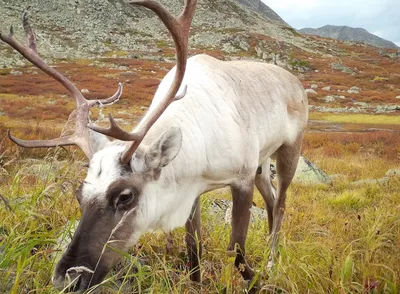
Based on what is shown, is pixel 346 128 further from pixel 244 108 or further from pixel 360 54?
pixel 360 54

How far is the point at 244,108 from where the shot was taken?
12.5ft

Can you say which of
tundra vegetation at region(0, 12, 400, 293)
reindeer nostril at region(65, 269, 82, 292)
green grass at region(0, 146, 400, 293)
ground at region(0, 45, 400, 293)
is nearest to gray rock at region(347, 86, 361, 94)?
tundra vegetation at region(0, 12, 400, 293)

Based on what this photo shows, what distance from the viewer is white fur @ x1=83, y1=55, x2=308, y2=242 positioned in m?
2.83

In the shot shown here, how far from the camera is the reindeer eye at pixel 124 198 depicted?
2625 millimetres

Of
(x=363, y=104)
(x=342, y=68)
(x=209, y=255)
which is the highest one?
(x=209, y=255)

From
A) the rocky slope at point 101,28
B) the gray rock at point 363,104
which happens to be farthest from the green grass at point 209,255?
the rocky slope at point 101,28

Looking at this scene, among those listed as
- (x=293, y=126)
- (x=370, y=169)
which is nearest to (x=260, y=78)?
(x=293, y=126)

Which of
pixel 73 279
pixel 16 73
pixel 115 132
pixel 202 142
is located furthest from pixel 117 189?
pixel 16 73

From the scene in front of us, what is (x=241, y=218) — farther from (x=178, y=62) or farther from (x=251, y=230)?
(x=178, y=62)

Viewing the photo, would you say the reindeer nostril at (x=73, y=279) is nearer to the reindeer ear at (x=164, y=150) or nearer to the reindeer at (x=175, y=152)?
the reindeer at (x=175, y=152)

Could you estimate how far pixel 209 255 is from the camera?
3.95m

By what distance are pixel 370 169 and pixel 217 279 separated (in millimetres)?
8709

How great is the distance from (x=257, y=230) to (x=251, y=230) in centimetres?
26

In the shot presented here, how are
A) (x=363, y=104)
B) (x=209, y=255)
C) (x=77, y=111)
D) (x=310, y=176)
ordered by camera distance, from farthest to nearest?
(x=363, y=104) → (x=310, y=176) → (x=209, y=255) → (x=77, y=111)
